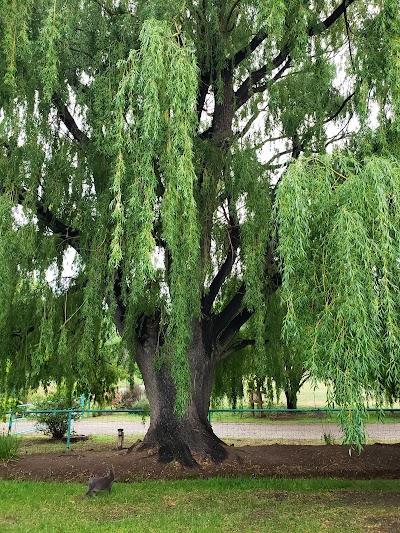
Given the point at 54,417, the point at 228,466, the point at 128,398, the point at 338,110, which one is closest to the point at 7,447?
the point at 54,417

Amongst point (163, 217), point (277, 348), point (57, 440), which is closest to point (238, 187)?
point (163, 217)

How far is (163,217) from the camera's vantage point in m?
6.98

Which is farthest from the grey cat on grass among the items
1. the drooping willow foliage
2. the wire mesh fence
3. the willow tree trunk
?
the wire mesh fence

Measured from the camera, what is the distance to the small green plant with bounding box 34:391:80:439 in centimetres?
1492

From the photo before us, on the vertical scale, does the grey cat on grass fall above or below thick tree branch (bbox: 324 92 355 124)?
below

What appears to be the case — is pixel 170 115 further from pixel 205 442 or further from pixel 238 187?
pixel 205 442

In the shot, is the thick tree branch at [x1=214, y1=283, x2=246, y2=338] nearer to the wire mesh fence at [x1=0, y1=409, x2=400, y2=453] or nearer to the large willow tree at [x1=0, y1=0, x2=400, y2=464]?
the large willow tree at [x1=0, y1=0, x2=400, y2=464]


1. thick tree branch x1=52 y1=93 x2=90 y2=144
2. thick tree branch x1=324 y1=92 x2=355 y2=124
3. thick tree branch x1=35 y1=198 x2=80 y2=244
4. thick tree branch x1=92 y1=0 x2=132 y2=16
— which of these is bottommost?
thick tree branch x1=35 y1=198 x2=80 y2=244

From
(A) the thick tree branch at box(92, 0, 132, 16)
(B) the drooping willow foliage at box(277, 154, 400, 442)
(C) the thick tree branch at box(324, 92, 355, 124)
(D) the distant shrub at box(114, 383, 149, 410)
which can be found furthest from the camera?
(D) the distant shrub at box(114, 383, 149, 410)

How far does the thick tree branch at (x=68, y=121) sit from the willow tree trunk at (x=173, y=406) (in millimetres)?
3257

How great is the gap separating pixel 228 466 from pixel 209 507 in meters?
2.82

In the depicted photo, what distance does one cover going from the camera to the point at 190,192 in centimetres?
695

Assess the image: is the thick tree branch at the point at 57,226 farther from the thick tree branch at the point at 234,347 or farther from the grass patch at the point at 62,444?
the grass patch at the point at 62,444

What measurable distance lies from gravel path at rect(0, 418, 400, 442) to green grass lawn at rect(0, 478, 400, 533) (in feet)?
23.1
